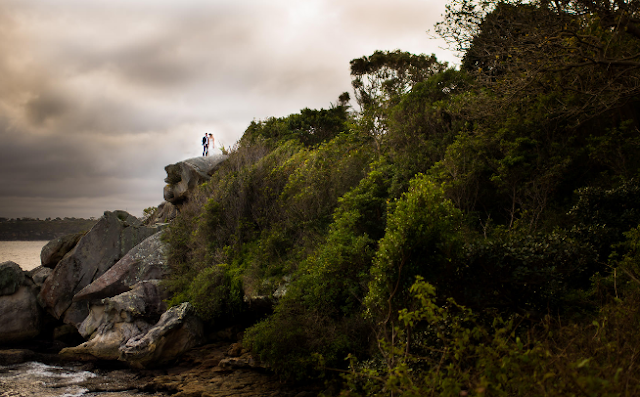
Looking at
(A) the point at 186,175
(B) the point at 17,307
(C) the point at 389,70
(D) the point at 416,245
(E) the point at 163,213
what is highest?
(C) the point at 389,70

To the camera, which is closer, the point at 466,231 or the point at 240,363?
the point at 466,231

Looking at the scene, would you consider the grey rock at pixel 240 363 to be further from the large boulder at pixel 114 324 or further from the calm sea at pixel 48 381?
the large boulder at pixel 114 324

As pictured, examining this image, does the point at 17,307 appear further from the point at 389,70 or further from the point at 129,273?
the point at 389,70

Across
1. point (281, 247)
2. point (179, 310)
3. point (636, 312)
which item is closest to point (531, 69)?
point (636, 312)

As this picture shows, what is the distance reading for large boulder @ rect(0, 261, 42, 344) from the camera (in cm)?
2136

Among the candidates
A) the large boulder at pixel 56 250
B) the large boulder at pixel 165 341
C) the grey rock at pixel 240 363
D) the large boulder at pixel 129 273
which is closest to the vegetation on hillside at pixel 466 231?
the grey rock at pixel 240 363

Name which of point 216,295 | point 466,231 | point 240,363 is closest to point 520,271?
point 466,231

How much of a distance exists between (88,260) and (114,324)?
285 inches

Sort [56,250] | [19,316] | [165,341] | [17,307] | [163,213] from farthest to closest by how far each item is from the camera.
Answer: [163,213], [56,250], [17,307], [19,316], [165,341]

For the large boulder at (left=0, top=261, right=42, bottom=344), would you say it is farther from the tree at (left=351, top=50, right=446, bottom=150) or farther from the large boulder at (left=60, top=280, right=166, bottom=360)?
the tree at (left=351, top=50, right=446, bottom=150)

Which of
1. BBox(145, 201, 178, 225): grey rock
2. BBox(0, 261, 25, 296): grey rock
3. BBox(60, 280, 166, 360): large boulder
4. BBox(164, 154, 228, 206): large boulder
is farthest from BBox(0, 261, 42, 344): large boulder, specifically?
BBox(164, 154, 228, 206): large boulder

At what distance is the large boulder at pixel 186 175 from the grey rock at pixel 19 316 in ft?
36.2

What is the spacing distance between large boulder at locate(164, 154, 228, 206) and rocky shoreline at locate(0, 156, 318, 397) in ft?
0.83

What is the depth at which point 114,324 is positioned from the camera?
59.4 ft
